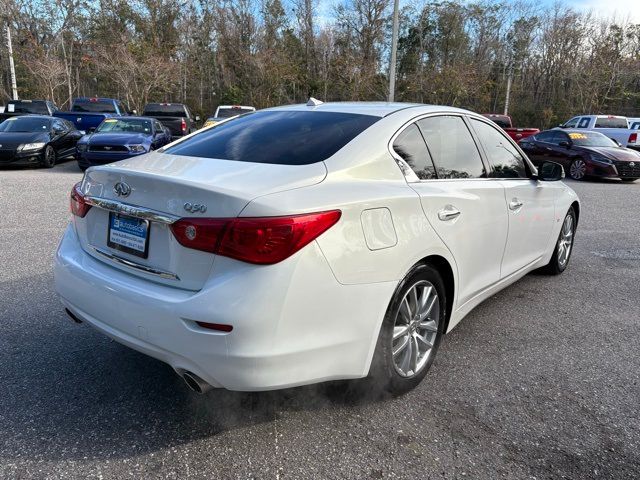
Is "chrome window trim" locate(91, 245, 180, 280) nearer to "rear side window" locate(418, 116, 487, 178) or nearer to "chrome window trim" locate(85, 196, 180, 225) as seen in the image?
"chrome window trim" locate(85, 196, 180, 225)

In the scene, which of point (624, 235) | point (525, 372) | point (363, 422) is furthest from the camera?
point (624, 235)

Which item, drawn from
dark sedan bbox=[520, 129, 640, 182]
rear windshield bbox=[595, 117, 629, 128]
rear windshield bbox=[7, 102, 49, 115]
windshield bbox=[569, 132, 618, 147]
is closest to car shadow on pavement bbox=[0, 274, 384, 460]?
dark sedan bbox=[520, 129, 640, 182]

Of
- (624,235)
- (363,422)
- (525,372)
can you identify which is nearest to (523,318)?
(525,372)

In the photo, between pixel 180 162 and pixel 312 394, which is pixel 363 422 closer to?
pixel 312 394

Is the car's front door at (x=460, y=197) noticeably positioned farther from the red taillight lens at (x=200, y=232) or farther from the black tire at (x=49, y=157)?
the black tire at (x=49, y=157)

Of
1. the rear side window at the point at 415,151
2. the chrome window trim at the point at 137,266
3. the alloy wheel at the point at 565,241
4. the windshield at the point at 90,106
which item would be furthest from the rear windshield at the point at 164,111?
the chrome window trim at the point at 137,266

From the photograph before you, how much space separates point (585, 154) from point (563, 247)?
33.8ft

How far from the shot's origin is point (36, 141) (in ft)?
42.1

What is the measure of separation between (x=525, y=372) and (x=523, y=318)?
3.10 feet

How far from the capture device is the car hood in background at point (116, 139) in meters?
11.7

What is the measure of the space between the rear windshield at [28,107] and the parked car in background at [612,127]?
20.7m

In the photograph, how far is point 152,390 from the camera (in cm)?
285

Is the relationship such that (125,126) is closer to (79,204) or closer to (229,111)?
(229,111)

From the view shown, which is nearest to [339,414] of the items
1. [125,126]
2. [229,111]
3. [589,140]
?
[125,126]
